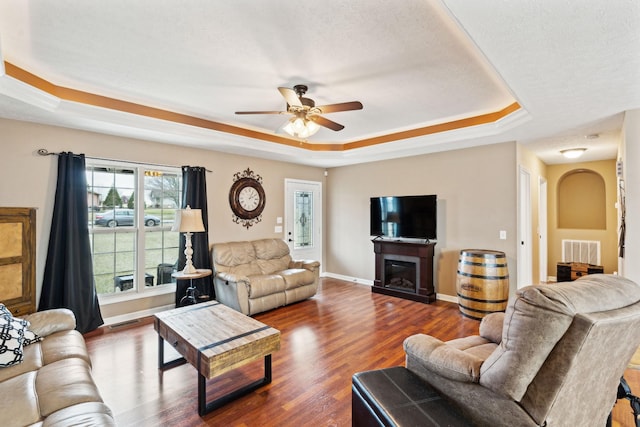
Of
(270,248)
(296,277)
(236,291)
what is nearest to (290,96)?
(236,291)

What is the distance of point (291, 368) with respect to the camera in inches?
106

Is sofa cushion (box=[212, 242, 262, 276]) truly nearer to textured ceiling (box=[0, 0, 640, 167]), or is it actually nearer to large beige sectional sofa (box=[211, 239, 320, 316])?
large beige sectional sofa (box=[211, 239, 320, 316])

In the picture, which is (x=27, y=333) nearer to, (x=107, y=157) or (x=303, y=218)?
(x=107, y=157)

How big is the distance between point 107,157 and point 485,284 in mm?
5002

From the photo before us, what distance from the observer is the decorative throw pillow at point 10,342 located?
182 centimetres

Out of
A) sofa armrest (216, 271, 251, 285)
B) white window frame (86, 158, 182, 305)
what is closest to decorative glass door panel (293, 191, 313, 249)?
sofa armrest (216, 271, 251, 285)

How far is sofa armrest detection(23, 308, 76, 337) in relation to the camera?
2270mm

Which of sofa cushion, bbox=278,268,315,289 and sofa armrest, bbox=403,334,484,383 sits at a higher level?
sofa armrest, bbox=403,334,484,383

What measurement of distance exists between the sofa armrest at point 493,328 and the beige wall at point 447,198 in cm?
230

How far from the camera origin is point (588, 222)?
19.6 feet

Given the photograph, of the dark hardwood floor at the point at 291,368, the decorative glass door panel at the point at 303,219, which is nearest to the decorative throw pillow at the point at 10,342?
the dark hardwood floor at the point at 291,368

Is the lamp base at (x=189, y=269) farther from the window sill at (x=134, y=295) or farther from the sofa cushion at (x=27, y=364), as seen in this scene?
the sofa cushion at (x=27, y=364)

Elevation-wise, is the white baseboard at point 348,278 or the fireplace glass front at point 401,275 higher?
the fireplace glass front at point 401,275

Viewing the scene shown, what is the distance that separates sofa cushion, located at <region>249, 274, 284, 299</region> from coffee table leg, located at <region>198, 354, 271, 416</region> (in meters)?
1.53
